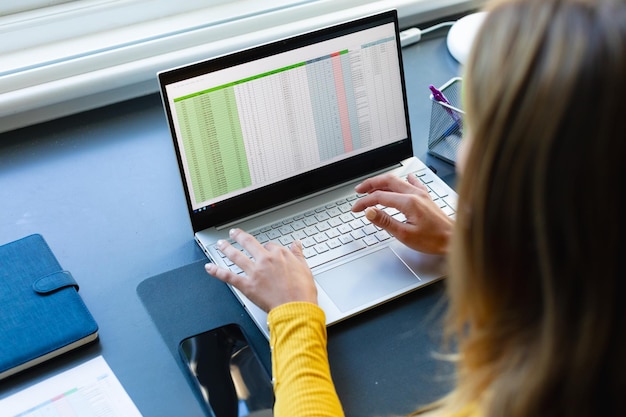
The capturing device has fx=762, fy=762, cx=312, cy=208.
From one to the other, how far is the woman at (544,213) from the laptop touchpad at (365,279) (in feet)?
1.07

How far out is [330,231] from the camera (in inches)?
44.2

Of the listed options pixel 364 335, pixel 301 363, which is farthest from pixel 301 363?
pixel 364 335

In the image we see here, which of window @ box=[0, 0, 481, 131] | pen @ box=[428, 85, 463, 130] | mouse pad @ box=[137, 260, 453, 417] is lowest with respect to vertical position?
mouse pad @ box=[137, 260, 453, 417]

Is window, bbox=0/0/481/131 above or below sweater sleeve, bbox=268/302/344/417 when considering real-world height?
above

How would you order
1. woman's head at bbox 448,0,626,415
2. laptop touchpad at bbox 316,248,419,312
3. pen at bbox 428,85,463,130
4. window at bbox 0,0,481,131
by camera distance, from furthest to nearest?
window at bbox 0,0,481,131 → pen at bbox 428,85,463,130 → laptop touchpad at bbox 316,248,419,312 → woman's head at bbox 448,0,626,415

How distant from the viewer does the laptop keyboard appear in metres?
1.09

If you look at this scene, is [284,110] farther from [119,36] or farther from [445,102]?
[119,36]

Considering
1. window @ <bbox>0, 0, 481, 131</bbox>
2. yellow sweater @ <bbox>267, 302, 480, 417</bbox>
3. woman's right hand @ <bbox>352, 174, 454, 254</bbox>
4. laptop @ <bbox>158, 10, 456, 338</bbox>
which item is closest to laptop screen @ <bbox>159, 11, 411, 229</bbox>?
laptop @ <bbox>158, 10, 456, 338</bbox>

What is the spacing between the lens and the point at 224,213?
1.13 metres

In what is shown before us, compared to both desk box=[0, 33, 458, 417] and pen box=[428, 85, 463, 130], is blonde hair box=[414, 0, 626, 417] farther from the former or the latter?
pen box=[428, 85, 463, 130]

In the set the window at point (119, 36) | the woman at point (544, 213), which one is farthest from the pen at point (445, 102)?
the woman at point (544, 213)

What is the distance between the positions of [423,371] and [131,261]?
46 centimetres

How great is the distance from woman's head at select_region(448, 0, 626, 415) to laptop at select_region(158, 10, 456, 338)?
0.39 m

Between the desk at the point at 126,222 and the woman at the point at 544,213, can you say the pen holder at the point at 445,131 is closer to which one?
the desk at the point at 126,222
